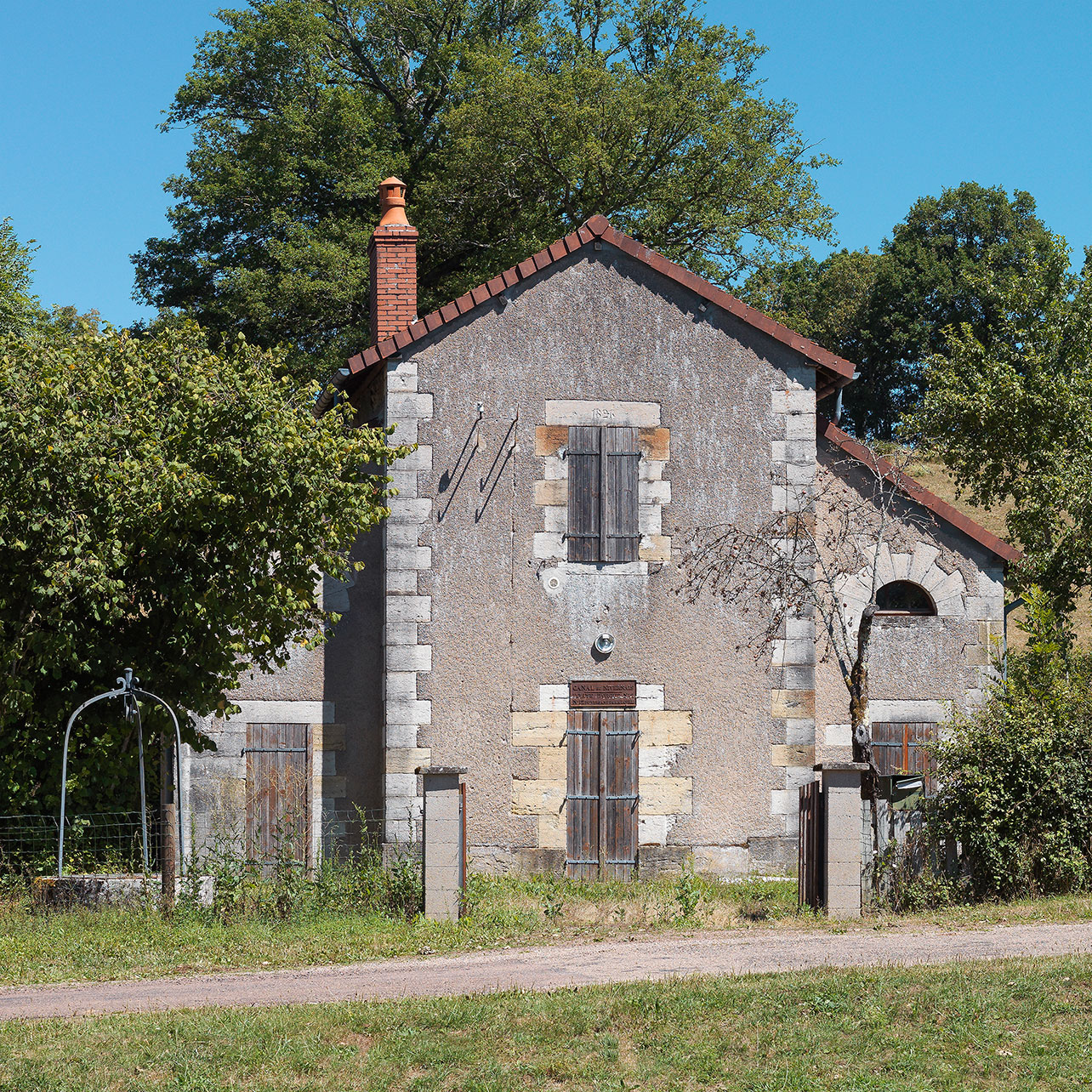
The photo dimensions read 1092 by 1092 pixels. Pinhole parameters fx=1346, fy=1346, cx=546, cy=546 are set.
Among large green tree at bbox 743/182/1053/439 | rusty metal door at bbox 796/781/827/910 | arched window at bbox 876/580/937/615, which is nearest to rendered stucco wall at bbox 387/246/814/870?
rusty metal door at bbox 796/781/827/910

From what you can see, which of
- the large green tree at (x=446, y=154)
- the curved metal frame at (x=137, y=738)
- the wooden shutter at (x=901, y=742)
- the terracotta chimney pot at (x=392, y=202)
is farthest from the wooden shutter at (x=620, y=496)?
the large green tree at (x=446, y=154)

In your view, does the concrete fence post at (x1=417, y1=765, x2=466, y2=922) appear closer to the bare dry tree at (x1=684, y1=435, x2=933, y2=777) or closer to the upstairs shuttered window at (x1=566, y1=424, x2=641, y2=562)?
the upstairs shuttered window at (x1=566, y1=424, x2=641, y2=562)

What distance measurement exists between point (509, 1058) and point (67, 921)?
16.9ft

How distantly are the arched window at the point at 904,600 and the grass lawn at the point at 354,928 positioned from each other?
14.0 ft

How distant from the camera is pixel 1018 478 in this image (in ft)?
62.9

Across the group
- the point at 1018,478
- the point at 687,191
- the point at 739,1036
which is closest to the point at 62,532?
the point at 739,1036

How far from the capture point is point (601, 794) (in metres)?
14.5

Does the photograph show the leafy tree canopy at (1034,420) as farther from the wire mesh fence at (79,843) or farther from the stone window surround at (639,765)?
the wire mesh fence at (79,843)

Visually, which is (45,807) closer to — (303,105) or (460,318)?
(460,318)

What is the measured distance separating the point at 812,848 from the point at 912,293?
37894 millimetres

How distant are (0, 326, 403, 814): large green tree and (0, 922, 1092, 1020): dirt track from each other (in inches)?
156

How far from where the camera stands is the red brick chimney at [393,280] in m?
16.2

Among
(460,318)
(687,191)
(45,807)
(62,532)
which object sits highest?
(687,191)

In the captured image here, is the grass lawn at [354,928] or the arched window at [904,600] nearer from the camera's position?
the grass lawn at [354,928]
